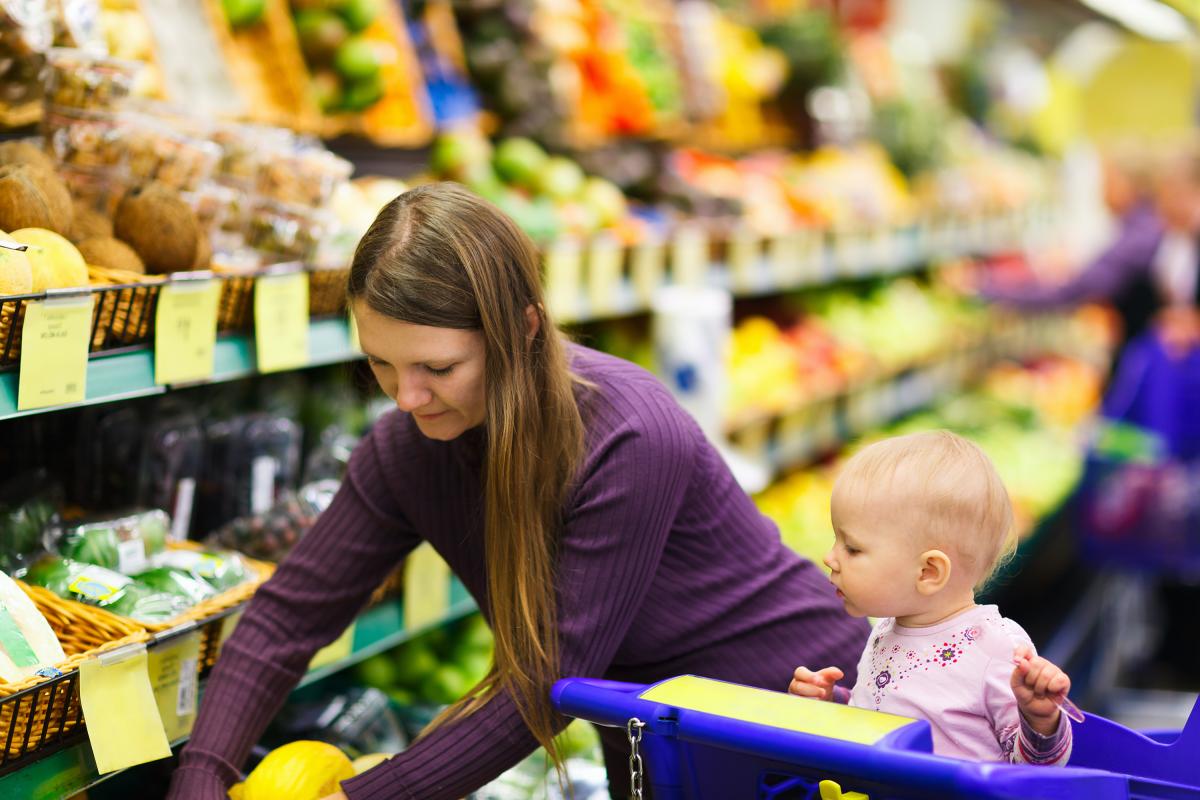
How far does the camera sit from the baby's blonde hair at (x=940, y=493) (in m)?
1.36

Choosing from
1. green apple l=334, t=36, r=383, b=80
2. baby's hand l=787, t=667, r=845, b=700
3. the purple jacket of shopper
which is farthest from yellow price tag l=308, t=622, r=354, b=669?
the purple jacket of shopper

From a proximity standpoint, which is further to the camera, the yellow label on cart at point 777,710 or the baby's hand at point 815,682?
the baby's hand at point 815,682

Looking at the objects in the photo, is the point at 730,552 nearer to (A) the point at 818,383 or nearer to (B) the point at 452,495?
(B) the point at 452,495

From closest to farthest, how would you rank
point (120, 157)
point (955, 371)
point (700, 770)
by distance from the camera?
1. point (700, 770)
2. point (120, 157)
3. point (955, 371)

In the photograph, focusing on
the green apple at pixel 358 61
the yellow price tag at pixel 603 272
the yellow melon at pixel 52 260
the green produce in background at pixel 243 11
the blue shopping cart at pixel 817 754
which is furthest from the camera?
the yellow price tag at pixel 603 272

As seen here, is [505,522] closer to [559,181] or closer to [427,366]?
[427,366]

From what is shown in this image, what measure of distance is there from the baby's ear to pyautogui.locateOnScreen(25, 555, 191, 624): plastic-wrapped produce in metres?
0.96

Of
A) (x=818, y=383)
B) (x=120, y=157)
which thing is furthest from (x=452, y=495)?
(x=818, y=383)

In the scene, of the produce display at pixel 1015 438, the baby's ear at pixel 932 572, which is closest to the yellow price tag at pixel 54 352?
the baby's ear at pixel 932 572

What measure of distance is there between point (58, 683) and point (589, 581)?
625mm

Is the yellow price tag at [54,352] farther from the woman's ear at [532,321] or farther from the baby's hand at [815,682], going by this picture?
the baby's hand at [815,682]

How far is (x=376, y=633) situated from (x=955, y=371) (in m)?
4.71

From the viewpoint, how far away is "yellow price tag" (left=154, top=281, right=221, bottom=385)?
1.70 metres

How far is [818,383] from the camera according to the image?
4500 mm
